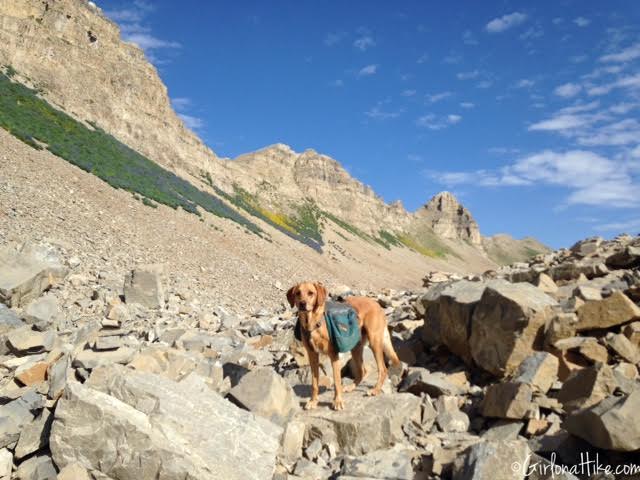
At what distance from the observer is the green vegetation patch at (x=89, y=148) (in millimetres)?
28344

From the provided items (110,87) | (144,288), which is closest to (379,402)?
(144,288)

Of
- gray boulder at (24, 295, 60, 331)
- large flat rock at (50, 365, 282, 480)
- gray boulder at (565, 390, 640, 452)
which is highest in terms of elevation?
gray boulder at (565, 390, 640, 452)

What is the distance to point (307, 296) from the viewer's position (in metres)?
5.61

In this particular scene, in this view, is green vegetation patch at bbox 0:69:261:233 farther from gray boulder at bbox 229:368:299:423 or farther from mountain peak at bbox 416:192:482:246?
mountain peak at bbox 416:192:482:246

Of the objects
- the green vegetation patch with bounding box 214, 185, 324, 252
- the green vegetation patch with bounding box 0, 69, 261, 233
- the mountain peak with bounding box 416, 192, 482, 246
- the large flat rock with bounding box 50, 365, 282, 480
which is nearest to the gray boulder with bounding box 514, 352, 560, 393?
the large flat rock with bounding box 50, 365, 282, 480

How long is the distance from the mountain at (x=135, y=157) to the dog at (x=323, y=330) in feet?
48.6

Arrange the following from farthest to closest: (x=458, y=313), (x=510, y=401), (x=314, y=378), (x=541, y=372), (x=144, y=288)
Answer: (x=144, y=288), (x=458, y=313), (x=314, y=378), (x=541, y=372), (x=510, y=401)

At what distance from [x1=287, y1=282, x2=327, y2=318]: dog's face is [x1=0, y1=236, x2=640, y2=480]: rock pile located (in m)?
1.02

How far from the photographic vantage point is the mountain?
27.9 metres

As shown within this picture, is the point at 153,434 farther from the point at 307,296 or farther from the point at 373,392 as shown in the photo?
the point at 373,392

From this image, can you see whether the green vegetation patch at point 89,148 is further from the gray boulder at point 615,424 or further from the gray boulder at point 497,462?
the gray boulder at point 615,424

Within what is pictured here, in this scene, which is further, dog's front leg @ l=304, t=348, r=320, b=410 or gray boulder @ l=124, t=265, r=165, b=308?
gray boulder @ l=124, t=265, r=165, b=308

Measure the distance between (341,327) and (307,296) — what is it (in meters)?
0.67

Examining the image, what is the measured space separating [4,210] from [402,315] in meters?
15.8
